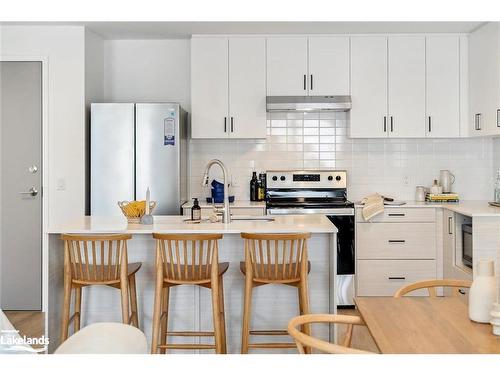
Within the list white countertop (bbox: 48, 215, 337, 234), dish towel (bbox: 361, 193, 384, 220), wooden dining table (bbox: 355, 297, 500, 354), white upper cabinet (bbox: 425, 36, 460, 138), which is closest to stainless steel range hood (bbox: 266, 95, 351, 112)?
white upper cabinet (bbox: 425, 36, 460, 138)

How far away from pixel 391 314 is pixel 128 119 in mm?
3351

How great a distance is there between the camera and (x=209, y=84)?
5.10 metres

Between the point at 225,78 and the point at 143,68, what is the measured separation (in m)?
0.91

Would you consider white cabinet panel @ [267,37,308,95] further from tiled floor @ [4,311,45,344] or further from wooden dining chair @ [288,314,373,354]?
wooden dining chair @ [288,314,373,354]

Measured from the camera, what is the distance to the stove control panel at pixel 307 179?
17.2ft

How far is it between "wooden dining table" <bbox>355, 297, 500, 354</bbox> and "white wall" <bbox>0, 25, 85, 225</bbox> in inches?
133

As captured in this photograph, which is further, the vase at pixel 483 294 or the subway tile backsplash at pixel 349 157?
the subway tile backsplash at pixel 349 157

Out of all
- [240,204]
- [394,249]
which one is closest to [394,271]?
[394,249]

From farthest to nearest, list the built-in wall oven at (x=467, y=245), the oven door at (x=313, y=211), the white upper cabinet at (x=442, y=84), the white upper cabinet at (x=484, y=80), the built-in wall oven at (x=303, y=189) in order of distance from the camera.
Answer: the white upper cabinet at (x=442, y=84), the built-in wall oven at (x=303, y=189), the oven door at (x=313, y=211), the white upper cabinet at (x=484, y=80), the built-in wall oven at (x=467, y=245)

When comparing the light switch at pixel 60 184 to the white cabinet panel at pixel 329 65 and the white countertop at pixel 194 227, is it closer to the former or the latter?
the white countertop at pixel 194 227

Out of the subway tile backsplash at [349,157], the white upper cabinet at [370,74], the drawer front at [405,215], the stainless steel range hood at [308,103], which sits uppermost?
the white upper cabinet at [370,74]

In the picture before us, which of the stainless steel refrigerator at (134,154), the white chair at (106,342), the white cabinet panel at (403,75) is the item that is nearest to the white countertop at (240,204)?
the stainless steel refrigerator at (134,154)

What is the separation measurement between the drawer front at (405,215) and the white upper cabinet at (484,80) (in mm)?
852
